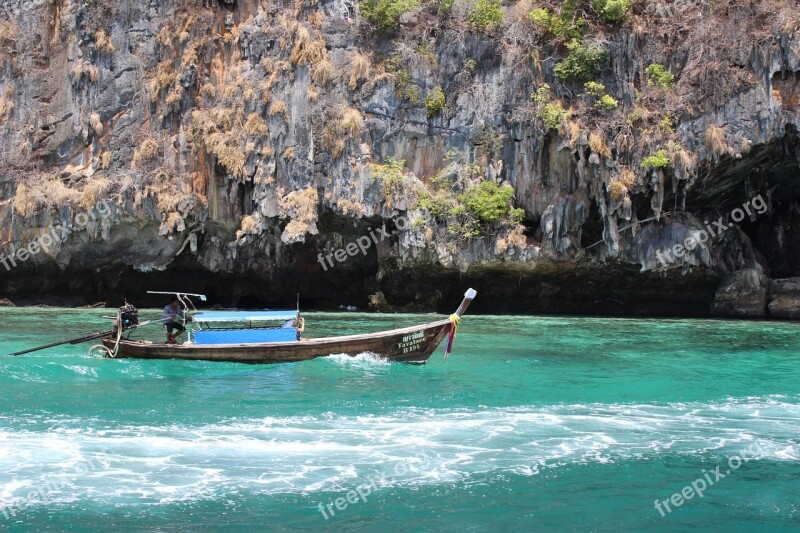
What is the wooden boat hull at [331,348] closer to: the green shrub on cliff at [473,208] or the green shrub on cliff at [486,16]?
the green shrub on cliff at [473,208]

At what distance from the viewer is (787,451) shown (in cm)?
1009

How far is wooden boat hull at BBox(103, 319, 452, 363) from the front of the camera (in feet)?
57.1

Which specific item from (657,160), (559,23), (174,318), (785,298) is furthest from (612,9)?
(174,318)

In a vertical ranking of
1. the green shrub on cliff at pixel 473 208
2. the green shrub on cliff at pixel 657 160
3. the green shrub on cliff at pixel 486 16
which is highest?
the green shrub on cliff at pixel 486 16


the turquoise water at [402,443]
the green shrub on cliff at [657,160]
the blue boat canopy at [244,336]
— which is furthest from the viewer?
the green shrub on cliff at [657,160]

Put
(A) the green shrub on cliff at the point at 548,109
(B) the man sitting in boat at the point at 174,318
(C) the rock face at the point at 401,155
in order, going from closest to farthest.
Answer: (B) the man sitting in boat at the point at 174,318, (C) the rock face at the point at 401,155, (A) the green shrub on cliff at the point at 548,109

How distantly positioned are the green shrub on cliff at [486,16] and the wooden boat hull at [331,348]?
60.7 ft

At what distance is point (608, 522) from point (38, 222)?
3181cm

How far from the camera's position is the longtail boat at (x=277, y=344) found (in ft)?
57.2

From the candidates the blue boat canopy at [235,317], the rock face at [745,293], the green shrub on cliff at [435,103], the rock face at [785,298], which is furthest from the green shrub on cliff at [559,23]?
the blue boat canopy at [235,317]

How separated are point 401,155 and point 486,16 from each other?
668cm

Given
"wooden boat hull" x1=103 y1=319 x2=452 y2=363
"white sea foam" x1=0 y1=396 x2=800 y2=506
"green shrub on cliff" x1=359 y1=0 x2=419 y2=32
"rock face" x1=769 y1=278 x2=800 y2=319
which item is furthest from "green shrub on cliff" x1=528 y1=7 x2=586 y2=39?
"white sea foam" x1=0 y1=396 x2=800 y2=506

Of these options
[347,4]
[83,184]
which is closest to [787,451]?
[347,4]

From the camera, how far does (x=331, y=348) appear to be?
17594 mm
